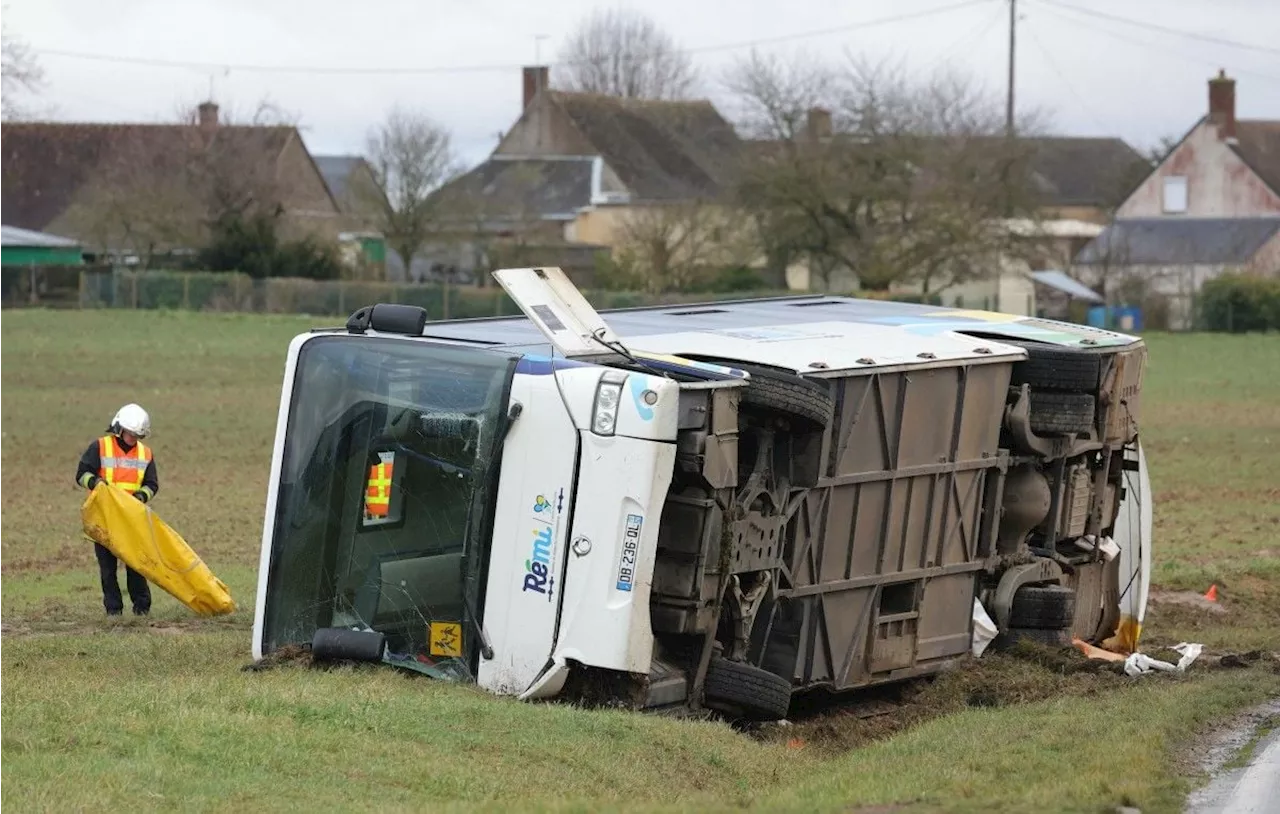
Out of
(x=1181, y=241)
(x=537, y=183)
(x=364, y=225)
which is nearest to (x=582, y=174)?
(x=537, y=183)

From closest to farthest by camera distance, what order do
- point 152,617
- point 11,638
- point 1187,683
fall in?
point 1187,683 → point 11,638 → point 152,617

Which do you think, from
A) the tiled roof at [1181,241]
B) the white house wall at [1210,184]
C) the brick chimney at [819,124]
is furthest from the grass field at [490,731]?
the white house wall at [1210,184]

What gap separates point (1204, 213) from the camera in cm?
8181

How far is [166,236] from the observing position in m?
68.2

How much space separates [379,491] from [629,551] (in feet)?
4.79

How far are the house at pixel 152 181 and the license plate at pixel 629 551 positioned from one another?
57.2m

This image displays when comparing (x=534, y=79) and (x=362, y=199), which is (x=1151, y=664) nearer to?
(x=362, y=199)

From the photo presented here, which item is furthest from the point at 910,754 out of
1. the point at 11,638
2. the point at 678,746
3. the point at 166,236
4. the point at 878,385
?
the point at 166,236

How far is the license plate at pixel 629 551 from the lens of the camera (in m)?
8.99

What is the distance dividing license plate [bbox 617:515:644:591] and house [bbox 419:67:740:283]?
59.6 m

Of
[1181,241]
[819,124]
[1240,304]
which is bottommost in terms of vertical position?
[1240,304]

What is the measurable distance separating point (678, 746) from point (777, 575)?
5.77 ft

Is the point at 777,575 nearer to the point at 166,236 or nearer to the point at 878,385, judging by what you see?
the point at 878,385

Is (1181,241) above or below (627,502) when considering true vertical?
above
